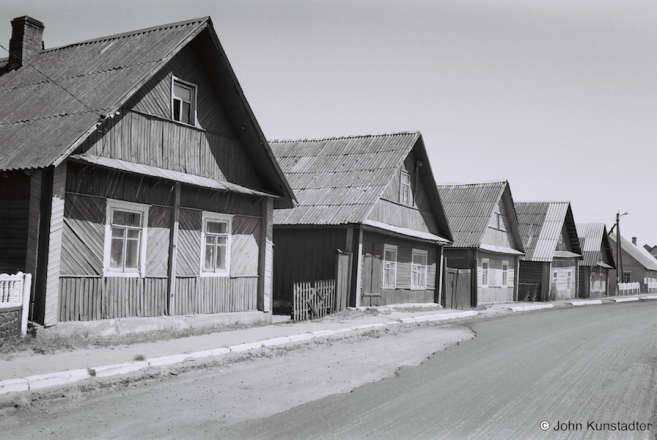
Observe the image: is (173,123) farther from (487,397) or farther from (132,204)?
(487,397)

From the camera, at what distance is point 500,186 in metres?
33.7

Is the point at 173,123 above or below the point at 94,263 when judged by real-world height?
above

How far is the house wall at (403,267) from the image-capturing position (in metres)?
22.3

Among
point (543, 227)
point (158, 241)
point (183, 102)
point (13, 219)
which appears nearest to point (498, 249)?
point (543, 227)

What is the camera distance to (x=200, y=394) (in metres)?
8.16

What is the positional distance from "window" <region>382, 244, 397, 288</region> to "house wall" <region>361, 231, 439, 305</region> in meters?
0.17

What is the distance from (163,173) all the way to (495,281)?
79.6 ft

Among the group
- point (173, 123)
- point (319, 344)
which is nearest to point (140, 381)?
point (319, 344)

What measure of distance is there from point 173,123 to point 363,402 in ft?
29.3

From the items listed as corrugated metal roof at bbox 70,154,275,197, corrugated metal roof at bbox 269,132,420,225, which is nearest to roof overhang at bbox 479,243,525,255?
corrugated metal roof at bbox 269,132,420,225

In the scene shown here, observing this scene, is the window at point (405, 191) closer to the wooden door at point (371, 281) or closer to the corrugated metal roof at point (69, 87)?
the wooden door at point (371, 281)

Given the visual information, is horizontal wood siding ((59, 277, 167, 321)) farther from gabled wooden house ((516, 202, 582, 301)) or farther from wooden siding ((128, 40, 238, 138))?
gabled wooden house ((516, 202, 582, 301))

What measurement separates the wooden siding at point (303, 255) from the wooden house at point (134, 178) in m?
3.68

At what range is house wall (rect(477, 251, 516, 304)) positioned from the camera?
32.4 m
